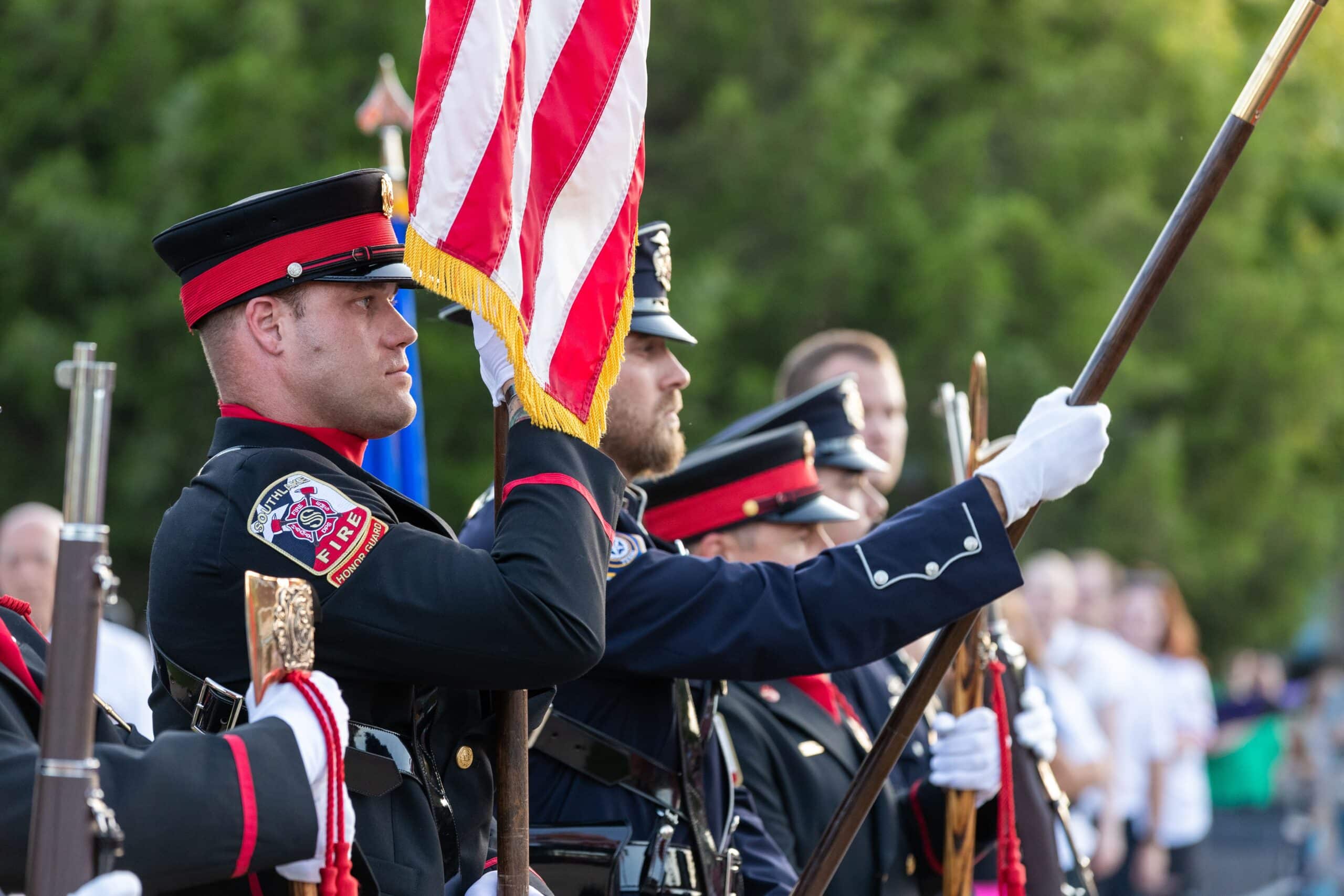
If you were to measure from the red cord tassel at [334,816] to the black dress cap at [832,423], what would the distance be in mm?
2860

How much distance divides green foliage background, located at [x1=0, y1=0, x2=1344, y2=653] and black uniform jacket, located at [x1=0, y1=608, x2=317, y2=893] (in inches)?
328

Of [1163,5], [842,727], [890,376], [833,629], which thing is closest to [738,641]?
[833,629]

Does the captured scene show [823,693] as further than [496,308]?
Yes

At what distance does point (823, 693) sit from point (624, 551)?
1.34 m

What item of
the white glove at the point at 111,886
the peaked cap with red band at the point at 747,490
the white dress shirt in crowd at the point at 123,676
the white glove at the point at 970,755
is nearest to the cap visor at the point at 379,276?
the white glove at the point at 111,886

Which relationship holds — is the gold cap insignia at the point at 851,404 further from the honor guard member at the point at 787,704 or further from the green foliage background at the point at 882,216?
the green foliage background at the point at 882,216

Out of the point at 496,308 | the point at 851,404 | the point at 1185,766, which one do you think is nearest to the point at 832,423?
the point at 851,404

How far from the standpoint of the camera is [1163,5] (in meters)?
16.2

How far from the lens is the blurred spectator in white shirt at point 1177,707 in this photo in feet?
33.8

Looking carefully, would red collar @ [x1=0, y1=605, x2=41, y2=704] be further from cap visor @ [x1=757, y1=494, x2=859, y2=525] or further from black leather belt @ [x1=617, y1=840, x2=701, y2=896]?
cap visor @ [x1=757, y1=494, x2=859, y2=525]

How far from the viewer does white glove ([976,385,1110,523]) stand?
3311 mm

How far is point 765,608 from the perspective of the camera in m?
3.34

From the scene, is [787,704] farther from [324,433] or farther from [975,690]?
[324,433]

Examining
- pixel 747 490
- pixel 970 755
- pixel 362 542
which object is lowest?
pixel 970 755
